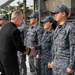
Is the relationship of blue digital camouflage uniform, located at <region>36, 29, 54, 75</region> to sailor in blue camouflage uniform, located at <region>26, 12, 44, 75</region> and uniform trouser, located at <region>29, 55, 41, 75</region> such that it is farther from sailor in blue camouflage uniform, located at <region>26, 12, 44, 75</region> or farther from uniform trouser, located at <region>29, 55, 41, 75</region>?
uniform trouser, located at <region>29, 55, 41, 75</region>

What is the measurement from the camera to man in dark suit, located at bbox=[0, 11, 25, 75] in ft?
16.9

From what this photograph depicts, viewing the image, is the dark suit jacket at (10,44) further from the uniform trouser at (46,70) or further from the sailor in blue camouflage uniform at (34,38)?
the sailor in blue camouflage uniform at (34,38)

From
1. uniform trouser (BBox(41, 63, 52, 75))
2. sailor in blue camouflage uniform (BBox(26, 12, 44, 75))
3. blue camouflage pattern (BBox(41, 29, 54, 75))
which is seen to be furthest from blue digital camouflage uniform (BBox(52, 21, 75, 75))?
sailor in blue camouflage uniform (BBox(26, 12, 44, 75))

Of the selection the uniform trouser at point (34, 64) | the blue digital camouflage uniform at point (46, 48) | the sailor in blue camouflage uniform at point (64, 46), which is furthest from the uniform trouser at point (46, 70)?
the sailor in blue camouflage uniform at point (64, 46)

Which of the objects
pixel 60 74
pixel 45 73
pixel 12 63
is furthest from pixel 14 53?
pixel 45 73

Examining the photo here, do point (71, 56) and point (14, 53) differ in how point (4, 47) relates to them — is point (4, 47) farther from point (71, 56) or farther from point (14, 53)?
point (71, 56)

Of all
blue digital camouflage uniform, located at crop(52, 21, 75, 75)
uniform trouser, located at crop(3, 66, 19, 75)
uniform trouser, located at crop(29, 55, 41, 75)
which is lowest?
uniform trouser, located at crop(29, 55, 41, 75)

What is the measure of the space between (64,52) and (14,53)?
109 cm

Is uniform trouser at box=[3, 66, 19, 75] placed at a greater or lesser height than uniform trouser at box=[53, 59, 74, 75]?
lesser

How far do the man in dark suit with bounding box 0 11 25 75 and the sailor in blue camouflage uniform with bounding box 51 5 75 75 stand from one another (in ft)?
2.49

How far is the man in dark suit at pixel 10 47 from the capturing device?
514 centimetres

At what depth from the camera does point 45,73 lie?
256 inches

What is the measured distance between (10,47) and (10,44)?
53mm

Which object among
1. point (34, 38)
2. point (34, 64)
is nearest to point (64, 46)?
point (34, 38)
